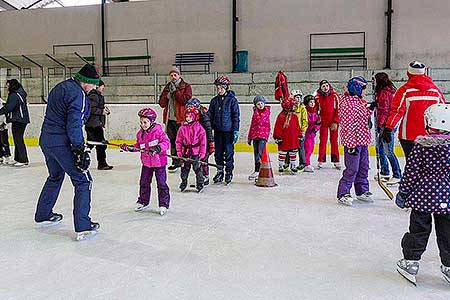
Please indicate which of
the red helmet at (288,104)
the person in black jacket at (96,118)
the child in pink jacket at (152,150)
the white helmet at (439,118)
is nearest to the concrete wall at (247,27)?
the red helmet at (288,104)

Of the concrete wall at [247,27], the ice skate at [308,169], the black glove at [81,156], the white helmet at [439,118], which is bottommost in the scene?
the ice skate at [308,169]

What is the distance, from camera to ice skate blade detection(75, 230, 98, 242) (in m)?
3.14

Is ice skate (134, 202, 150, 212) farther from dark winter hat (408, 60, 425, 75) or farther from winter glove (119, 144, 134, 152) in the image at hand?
dark winter hat (408, 60, 425, 75)

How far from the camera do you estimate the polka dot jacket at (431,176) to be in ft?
7.36

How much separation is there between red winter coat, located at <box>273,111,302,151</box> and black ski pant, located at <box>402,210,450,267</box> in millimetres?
3422

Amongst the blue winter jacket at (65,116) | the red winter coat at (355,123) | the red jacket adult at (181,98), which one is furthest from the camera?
the red jacket adult at (181,98)

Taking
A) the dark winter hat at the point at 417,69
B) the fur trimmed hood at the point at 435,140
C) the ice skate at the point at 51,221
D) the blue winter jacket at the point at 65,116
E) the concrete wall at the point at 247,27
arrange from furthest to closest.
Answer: the concrete wall at the point at 247,27, the dark winter hat at the point at 417,69, the ice skate at the point at 51,221, the blue winter jacket at the point at 65,116, the fur trimmed hood at the point at 435,140

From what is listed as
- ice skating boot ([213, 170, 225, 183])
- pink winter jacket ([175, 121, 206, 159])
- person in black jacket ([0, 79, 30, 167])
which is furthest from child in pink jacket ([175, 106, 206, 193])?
person in black jacket ([0, 79, 30, 167])

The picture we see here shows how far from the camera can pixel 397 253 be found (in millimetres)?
2846

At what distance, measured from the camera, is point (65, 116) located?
306 centimetres

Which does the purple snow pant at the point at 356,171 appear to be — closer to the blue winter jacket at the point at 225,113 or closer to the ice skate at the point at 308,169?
the blue winter jacket at the point at 225,113

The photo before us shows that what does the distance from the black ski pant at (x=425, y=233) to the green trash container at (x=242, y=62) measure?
1132cm

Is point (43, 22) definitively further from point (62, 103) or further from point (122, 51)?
point (62, 103)

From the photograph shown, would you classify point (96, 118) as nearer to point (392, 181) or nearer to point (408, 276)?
point (392, 181)
